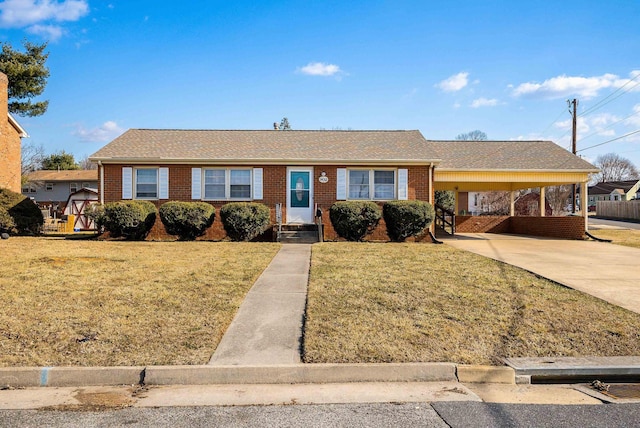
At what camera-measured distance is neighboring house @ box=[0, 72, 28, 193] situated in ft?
69.6

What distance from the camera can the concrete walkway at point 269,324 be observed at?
527cm

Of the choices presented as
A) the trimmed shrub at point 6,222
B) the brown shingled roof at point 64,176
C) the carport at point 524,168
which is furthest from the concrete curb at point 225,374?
the brown shingled roof at point 64,176

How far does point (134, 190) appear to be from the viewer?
1767cm

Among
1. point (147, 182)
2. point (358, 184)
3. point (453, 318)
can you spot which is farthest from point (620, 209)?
point (453, 318)

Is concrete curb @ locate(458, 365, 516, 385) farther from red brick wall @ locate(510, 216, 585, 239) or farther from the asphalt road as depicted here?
red brick wall @ locate(510, 216, 585, 239)

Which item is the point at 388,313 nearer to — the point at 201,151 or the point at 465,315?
the point at 465,315

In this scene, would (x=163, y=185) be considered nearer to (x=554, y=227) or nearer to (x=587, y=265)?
(x=587, y=265)

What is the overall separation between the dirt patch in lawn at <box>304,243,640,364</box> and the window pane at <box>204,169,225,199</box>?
30.3 feet

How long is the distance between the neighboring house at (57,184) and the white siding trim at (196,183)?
120 ft

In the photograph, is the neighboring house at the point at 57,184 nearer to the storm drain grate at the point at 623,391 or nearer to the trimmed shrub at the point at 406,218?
the trimmed shrub at the point at 406,218

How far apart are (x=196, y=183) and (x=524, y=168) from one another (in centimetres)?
1312

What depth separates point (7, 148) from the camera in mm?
21922

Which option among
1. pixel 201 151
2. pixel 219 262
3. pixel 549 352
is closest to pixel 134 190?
pixel 201 151

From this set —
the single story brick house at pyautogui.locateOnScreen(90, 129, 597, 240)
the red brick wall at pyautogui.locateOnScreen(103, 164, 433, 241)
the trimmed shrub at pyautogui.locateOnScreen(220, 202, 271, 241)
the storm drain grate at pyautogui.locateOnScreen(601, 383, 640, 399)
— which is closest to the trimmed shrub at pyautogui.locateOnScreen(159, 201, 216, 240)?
the trimmed shrub at pyautogui.locateOnScreen(220, 202, 271, 241)
